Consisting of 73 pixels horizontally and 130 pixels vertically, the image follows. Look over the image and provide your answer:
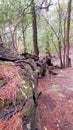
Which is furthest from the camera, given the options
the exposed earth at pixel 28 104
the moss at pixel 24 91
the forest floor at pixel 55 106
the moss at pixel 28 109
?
the forest floor at pixel 55 106

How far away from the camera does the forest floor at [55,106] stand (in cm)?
353

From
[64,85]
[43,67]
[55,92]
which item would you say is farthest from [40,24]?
[55,92]

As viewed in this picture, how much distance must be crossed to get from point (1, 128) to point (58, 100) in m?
2.48

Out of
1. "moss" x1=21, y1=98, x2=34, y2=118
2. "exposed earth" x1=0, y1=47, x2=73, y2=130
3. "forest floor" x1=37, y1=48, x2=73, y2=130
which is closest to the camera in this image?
"exposed earth" x1=0, y1=47, x2=73, y2=130

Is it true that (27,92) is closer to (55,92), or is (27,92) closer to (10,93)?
(10,93)

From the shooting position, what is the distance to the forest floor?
3.53 meters

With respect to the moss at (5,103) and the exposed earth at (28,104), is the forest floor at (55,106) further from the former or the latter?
the moss at (5,103)

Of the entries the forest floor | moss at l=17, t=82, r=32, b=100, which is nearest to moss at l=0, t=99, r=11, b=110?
moss at l=17, t=82, r=32, b=100

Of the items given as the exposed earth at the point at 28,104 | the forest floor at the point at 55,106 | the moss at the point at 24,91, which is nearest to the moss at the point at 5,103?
the exposed earth at the point at 28,104

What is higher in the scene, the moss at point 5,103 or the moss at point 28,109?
the moss at point 5,103

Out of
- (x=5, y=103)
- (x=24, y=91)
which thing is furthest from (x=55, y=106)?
(x=5, y=103)

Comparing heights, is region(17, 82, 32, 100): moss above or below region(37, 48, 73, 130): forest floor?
above

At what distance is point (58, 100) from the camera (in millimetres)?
4418

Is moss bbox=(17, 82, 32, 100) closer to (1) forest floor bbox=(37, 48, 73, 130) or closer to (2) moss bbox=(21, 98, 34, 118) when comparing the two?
(2) moss bbox=(21, 98, 34, 118)
